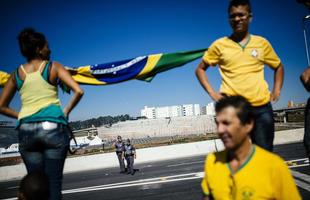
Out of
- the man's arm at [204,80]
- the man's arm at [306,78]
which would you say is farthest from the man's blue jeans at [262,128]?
the man's arm at [306,78]

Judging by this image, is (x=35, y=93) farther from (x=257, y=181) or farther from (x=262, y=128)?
(x=262, y=128)

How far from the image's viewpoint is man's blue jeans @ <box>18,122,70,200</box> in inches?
102

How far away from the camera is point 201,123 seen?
378 ft

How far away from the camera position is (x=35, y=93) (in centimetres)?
271

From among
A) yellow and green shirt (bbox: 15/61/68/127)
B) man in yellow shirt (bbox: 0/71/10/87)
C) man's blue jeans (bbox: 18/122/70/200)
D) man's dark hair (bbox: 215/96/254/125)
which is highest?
man in yellow shirt (bbox: 0/71/10/87)

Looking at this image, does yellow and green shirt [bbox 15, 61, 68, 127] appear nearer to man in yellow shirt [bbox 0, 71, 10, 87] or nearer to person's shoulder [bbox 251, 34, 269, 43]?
man in yellow shirt [bbox 0, 71, 10, 87]

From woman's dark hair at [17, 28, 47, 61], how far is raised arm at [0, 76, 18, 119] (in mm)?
289

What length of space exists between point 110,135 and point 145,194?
367 feet

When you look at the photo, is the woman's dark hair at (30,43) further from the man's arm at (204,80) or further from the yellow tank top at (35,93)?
the man's arm at (204,80)

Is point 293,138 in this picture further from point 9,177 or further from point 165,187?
point 9,177

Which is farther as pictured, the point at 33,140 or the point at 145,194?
the point at 145,194

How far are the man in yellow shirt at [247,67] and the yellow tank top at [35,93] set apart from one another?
160cm

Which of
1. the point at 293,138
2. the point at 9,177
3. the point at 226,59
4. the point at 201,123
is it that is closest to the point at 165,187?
the point at 226,59

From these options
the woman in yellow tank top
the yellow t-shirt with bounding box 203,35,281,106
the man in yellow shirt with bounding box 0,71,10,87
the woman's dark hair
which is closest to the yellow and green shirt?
the woman in yellow tank top
